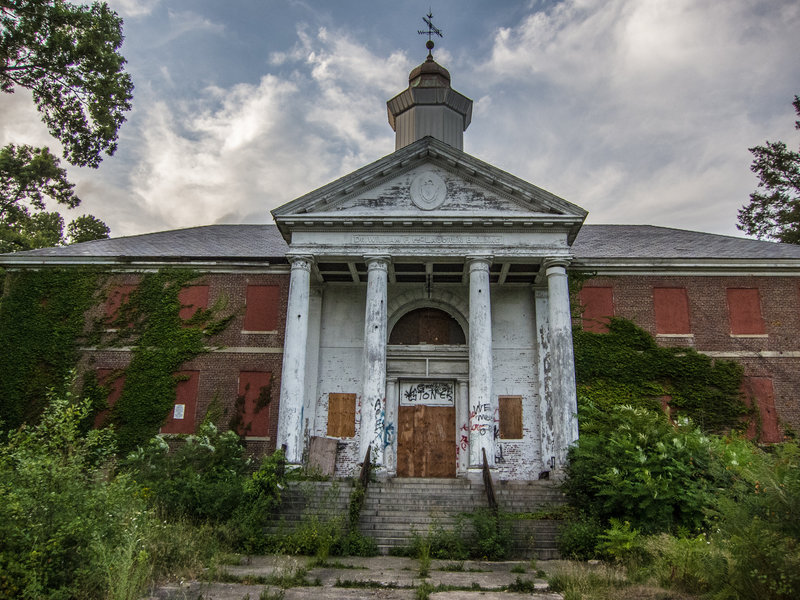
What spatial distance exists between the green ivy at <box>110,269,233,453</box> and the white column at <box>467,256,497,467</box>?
8746 mm

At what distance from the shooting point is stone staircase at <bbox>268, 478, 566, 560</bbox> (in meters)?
12.7

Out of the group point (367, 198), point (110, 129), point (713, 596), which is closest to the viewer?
point (713, 596)

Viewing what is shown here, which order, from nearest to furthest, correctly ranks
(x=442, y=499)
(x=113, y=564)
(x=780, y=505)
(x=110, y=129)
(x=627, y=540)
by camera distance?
(x=780, y=505) < (x=113, y=564) < (x=627, y=540) < (x=442, y=499) < (x=110, y=129)

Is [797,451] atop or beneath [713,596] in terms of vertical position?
atop

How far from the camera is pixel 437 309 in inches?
859

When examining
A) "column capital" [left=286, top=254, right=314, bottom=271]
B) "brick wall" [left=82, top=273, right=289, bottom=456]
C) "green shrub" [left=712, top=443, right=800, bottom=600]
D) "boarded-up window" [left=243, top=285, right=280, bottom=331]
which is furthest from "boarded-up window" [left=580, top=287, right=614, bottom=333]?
"green shrub" [left=712, top=443, right=800, bottom=600]

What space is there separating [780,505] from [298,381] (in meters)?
13.2

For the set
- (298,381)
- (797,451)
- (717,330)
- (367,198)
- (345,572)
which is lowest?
(345,572)

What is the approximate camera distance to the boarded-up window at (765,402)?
1922 centimetres

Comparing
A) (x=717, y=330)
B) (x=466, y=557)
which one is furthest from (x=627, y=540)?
(x=717, y=330)

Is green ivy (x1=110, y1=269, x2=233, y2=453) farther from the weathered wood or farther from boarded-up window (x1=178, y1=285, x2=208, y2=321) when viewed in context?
the weathered wood

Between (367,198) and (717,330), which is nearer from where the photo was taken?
(367,198)

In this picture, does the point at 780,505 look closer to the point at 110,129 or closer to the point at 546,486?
the point at 546,486

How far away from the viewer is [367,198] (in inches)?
745
